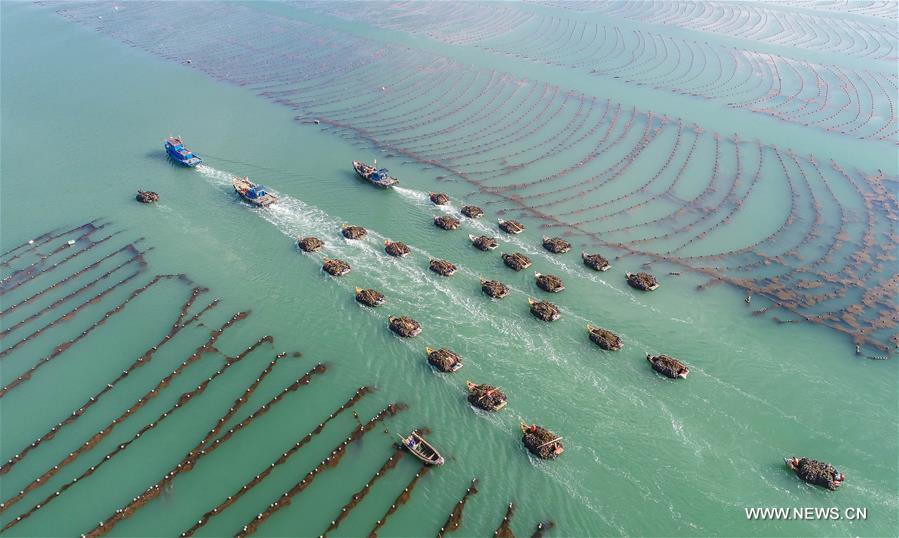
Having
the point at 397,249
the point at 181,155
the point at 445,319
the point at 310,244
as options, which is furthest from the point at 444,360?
the point at 181,155

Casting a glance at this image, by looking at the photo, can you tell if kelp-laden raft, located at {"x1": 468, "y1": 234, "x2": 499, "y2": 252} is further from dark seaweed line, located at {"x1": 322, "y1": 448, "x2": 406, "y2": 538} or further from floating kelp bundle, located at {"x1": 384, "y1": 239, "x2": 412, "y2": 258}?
dark seaweed line, located at {"x1": 322, "y1": 448, "x2": 406, "y2": 538}

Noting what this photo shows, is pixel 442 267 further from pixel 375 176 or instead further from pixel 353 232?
pixel 375 176

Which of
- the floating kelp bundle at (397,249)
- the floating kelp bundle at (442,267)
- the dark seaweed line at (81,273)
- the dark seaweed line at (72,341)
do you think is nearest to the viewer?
the dark seaweed line at (72,341)

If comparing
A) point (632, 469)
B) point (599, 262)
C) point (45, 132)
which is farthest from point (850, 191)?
point (45, 132)

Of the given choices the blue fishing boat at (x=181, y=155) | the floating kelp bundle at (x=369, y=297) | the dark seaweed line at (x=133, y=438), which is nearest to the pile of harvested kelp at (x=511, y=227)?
the floating kelp bundle at (x=369, y=297)

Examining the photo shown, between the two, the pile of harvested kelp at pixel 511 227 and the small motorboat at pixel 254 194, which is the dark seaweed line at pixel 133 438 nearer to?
the small motorboat at pixel 254 194

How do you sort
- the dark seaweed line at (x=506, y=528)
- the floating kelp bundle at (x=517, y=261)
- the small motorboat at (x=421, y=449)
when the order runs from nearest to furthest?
1. the dark seaweed line at (x=506, y=528)
2. the small motorboat at (x=421, y=449)
3. the floating kelp bundle at (x=517, y=261)
